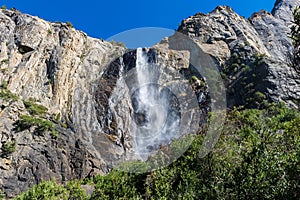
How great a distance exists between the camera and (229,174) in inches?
374

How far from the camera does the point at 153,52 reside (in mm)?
42312

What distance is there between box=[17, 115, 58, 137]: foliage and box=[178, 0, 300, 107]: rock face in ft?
76.7

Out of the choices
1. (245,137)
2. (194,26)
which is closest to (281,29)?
(194,26)

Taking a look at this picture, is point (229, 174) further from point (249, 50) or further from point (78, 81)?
point (249, 50)

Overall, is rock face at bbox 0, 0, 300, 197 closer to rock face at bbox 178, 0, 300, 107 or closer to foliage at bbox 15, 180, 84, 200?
rock face at bbox 178, 0, 300, 107

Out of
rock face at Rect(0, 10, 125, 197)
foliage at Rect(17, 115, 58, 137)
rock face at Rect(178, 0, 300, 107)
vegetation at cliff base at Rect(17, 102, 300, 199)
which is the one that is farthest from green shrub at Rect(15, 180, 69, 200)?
rock face at Rect(178, 0, 300, 107)

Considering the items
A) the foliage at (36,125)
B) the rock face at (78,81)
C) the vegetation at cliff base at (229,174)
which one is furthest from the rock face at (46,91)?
the vegetation at cliff base at (229,174)

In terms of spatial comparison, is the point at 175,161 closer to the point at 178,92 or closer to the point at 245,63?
the point at 178,92

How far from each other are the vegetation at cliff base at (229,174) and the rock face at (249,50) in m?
27.3

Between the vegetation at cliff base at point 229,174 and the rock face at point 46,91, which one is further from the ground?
the rock face at point 46,91

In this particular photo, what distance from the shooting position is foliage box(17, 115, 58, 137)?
1256 inches

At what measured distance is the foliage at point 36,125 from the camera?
1256 inches

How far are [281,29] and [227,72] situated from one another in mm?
18498

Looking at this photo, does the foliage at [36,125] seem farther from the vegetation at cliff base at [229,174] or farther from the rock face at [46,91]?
the vegetation at cliff base at [229,174]
